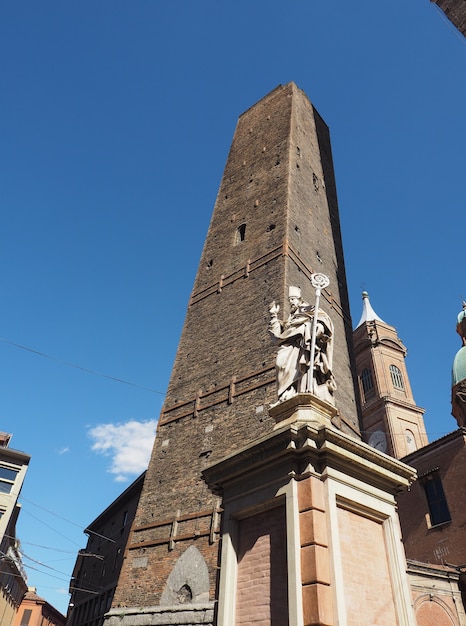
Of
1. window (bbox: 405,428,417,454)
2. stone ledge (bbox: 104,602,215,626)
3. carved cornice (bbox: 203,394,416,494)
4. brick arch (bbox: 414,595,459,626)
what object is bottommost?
carved cornice (bbox: 203,394,416,494)

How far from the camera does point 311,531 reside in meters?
3.80

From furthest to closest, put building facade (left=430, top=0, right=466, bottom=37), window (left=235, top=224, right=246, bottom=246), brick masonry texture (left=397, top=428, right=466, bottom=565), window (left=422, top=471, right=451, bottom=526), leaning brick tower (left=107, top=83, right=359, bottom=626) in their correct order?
building facade (left=430, top=0, right=466, bottom=37) → window (left=235, top=224, right=246, bottom=246) → window (left=422, top=471, right=451, bottom=526) → brick masonry texture (left=397, top=428, right=466, bottom=565) → leaning brick tower (left=107, top=83, right=359, bottom=626)

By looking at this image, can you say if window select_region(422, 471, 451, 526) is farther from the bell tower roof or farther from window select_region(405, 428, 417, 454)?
the bell tower roof

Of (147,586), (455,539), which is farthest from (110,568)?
(455,539)

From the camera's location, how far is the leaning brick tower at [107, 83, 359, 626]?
11.5 metres

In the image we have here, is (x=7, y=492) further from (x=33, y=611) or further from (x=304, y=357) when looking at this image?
(x=33, y=611)

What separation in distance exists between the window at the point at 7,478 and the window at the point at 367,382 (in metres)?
27.2

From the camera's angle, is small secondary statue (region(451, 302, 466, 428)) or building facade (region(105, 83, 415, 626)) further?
small secondary statue (region(451, 302, 466, 428))

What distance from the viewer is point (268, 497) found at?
428cm

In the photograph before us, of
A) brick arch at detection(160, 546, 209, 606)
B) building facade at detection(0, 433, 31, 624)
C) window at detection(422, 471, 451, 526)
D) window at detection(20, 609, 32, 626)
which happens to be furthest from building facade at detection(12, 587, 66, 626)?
brick arch at detection(160, 546, 209, 606)

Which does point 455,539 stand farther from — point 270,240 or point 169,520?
point 270,240

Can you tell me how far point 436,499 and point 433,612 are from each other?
5480mm

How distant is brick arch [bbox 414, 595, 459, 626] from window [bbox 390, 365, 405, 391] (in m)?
26.3

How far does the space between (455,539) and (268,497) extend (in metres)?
15.8
